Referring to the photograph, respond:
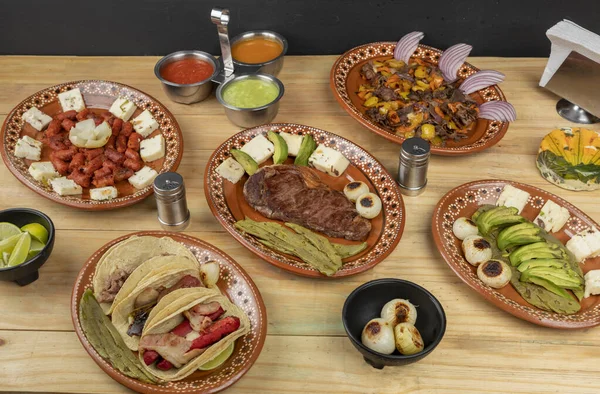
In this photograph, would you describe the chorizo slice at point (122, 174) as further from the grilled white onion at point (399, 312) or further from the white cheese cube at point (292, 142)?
the grilled white onion at point (399, 312)

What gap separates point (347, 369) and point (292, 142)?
1008 mm

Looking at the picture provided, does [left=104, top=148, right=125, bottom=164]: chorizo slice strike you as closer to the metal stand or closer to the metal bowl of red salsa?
the metal bowl of red salsa

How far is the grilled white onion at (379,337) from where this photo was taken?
1.77 meters

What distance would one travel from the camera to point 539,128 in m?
2.74

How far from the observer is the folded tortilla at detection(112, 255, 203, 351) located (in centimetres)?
181

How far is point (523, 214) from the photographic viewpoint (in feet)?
7.54

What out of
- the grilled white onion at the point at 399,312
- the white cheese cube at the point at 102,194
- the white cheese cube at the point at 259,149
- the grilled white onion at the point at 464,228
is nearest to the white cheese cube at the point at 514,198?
the grilled white onion at the point at 464,228

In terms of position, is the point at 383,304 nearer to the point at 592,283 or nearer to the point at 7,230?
the point at 592,283

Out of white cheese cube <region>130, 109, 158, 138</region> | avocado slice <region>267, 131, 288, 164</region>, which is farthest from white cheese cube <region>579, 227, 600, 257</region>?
white cheese cube <region>130, 109, 158, 138</region>

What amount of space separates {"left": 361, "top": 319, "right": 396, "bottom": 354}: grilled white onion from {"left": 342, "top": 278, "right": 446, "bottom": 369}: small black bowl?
0.03 meters

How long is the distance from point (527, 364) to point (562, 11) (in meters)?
1.88

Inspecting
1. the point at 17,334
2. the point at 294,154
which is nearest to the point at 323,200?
the point at 294,154

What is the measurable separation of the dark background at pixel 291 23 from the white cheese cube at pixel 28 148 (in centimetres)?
84

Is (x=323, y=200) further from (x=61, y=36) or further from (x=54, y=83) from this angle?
(x=61, y=36)
